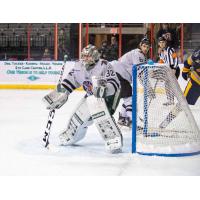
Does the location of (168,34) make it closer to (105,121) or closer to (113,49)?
(113,49)

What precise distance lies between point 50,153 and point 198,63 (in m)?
1.64

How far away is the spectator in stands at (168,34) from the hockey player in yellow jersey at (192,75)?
3.20 ft

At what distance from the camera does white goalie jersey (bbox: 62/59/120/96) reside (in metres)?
3.02

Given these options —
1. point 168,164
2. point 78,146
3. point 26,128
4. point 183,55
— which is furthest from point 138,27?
point 168,164

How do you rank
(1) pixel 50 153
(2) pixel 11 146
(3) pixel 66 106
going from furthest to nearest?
1. (3) pixel 66 106
2. (2) pixel 11 146
3. (1) pixel 50 153

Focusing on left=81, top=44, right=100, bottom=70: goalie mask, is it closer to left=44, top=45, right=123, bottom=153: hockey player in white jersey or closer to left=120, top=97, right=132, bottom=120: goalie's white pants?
left=44, top=45, right=123, bottom=153: hockey player in white jersey

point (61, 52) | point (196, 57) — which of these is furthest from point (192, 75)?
point (61, 52)

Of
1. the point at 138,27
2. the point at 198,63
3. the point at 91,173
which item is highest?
the point at 138,27

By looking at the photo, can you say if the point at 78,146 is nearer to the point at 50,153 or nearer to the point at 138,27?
the point at 50,153

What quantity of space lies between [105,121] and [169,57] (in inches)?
62.5

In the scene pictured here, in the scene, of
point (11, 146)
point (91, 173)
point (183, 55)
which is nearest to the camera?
point (91, 173)

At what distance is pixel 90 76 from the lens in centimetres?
306

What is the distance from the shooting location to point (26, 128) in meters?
3.93

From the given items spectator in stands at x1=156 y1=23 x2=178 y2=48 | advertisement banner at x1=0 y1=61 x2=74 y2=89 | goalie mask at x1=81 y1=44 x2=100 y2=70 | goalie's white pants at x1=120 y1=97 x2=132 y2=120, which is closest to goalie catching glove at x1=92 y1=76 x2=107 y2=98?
goalie mask at x1=81 y1=44 x2=100 y2=70
